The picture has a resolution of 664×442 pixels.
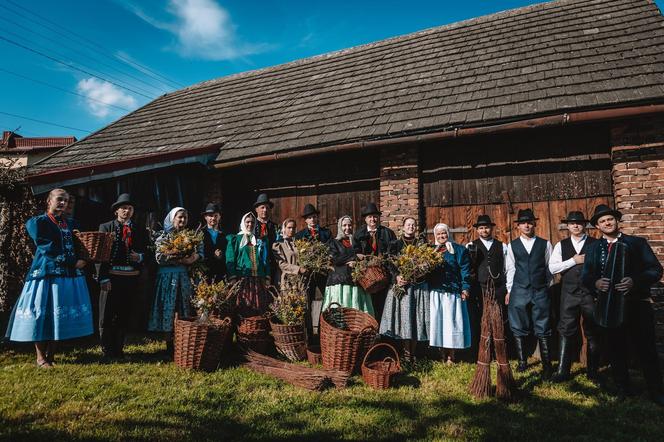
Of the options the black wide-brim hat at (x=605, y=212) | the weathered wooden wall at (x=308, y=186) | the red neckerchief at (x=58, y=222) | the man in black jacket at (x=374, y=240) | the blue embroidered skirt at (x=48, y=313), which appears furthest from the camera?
the weathered wooden wall at (x=308, y=186)

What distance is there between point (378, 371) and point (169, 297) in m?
2.73

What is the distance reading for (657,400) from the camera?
3.69 meters

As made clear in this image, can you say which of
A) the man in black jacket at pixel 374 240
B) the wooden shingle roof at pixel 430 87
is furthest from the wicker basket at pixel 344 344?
the wooden shingle roof at pixel 430 87

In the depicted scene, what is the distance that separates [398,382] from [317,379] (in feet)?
3.03

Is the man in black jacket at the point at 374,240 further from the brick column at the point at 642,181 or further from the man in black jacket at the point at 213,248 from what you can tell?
the brick column at the point at 642,181

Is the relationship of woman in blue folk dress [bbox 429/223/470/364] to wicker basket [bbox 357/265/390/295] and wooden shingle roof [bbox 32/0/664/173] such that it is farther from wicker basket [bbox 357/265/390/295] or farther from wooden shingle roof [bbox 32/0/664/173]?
wooden shingle roof [bbox 32/0/664/173]

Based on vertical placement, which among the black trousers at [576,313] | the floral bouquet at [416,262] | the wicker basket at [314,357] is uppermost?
the floral bouquet at [416,262]

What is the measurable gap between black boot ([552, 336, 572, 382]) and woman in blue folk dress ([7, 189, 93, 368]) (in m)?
5.30

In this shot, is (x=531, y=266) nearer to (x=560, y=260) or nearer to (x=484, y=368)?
(x=560, y=260)

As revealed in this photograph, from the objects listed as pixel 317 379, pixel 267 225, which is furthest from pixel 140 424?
pixel 267 225

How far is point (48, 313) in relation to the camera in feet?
13.9

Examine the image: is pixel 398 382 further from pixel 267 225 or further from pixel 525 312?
pixel 267 225

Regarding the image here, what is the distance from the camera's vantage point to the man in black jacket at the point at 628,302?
375 centimetres

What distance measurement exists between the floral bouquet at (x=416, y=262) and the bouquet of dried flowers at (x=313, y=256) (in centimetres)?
94
